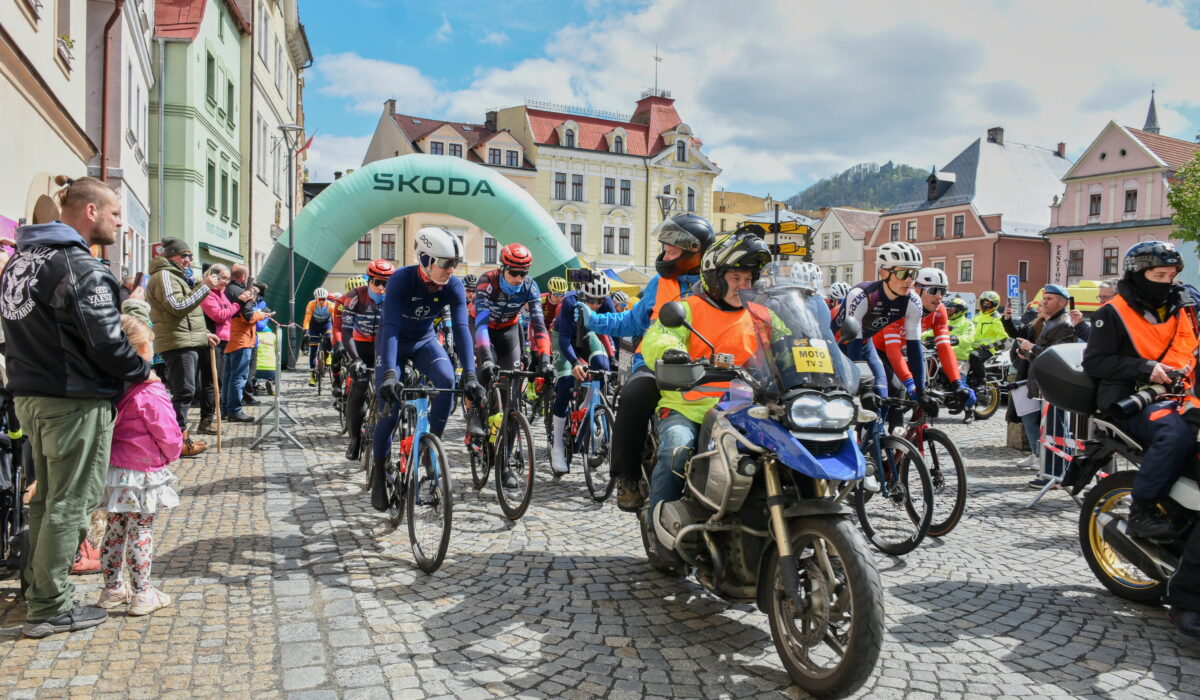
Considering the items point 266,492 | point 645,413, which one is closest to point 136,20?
point 266,492

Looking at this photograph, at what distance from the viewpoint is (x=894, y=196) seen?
199250mm

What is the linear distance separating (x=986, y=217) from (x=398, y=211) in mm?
51299

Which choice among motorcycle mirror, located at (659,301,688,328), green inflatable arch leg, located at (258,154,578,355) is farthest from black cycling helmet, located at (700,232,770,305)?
green inflatable arch leg, located at (258,154,578,355)

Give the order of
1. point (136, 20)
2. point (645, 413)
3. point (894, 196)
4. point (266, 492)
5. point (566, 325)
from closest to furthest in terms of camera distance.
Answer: point (645, 413) < point (266, 492) < point (566, 325) < point (136, 20) < point (894, 196)

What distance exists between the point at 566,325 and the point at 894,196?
206 metres

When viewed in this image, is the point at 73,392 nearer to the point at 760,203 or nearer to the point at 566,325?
the point at 566,325

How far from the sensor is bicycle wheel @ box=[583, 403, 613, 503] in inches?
283

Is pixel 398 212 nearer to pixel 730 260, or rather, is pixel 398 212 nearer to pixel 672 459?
pixel 730 260

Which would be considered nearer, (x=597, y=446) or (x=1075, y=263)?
(x=597, y=446)

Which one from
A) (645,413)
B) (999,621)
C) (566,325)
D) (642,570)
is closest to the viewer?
(999,621)

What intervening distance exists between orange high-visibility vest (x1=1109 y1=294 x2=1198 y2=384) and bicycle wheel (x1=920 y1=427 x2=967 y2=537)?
4.10 feet

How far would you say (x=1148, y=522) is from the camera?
14.7 ft

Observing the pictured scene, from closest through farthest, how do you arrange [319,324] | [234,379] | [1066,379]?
1. [1066,379]
2. [234,379]
3. [319,324]

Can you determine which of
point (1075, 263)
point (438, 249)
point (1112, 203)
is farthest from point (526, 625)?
point (1075, 263)
